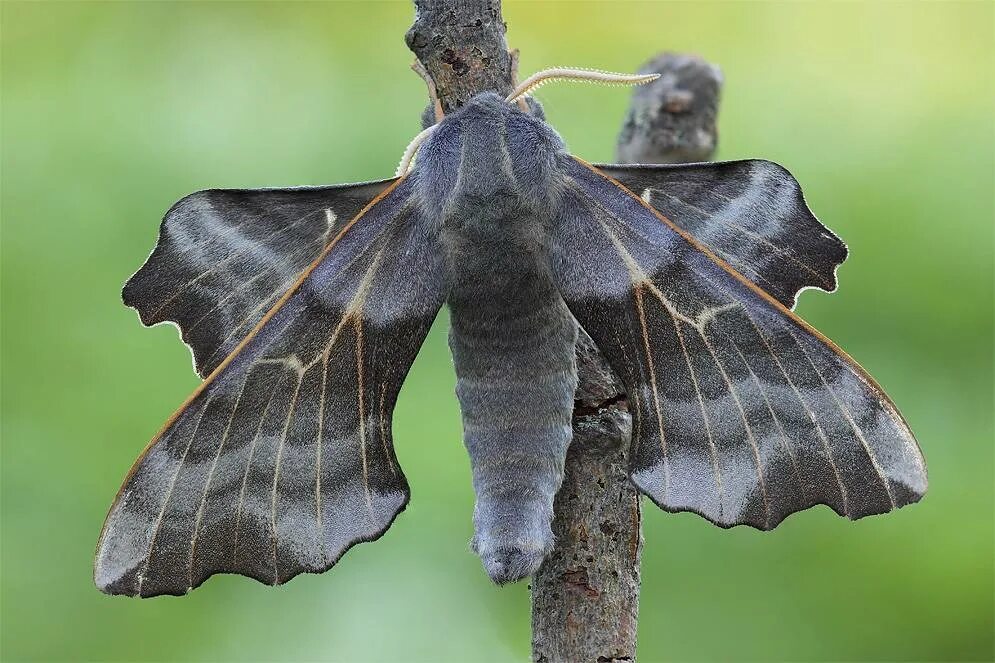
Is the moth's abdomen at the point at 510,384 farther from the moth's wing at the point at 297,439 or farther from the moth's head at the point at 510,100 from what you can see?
the moth's head at the point at 510,100

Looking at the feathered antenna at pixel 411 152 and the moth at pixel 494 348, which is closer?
the moth at pixel 494 348

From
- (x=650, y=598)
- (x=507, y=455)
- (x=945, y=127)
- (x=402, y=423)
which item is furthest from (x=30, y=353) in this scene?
(x=945, y=127)

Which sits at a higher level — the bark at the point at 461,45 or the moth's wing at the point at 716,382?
the bark at the point at 461,45

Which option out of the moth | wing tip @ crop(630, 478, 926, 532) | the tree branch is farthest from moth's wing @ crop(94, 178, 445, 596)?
wing tip @ crop(630, 478, 926, 532)

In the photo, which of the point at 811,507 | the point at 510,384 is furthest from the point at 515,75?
the point at 811,507

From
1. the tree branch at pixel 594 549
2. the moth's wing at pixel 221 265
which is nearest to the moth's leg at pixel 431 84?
the moth's wing at pixel 221 265

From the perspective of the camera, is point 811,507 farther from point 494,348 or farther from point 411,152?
point 411,152
